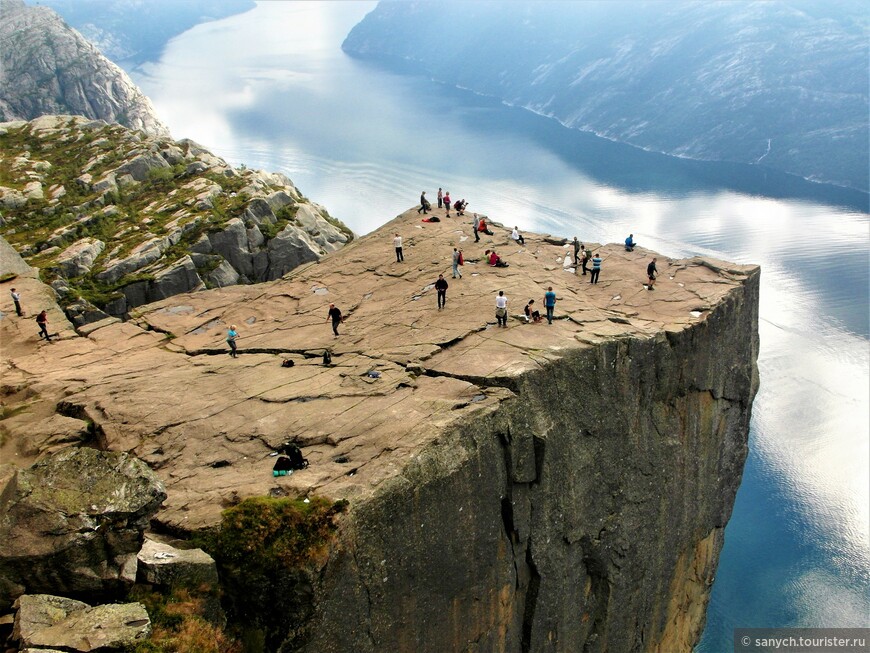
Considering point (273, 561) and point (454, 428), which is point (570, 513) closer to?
point (454, 428)

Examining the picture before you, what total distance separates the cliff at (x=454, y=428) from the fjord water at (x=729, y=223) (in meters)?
20.0

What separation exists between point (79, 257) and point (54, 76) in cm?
6330

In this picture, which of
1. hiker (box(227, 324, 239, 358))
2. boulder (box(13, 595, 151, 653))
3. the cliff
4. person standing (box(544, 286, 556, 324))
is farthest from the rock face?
boulder (box(13, 595, 151, 653))

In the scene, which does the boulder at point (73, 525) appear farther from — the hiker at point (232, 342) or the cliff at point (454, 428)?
the hiker at point (232, 342)

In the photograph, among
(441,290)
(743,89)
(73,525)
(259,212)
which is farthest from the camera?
(743,89)

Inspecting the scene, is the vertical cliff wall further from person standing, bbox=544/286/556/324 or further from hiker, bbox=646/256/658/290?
hiker, bbox=646/256/658/290

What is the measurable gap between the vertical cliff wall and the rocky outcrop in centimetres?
2768

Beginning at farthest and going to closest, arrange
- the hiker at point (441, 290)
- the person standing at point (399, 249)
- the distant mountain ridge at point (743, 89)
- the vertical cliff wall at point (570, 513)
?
the distant mountain ridge at point (743, 89)
the person standing at point (399, 249)
the hiker at point (441, 290)
the vertical cliff wall at point (570, 513)

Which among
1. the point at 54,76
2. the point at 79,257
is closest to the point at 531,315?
the point at 79,257

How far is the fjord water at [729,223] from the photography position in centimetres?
4878

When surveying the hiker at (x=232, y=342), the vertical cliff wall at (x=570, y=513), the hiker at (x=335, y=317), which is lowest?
the vertical cliff wall at (x=570, y=513)

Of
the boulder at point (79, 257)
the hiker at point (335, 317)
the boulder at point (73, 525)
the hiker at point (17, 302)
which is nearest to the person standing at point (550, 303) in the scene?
the hiker at point (335, 317)

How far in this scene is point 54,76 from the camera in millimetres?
87438

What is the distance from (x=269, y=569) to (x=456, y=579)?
6054mm
